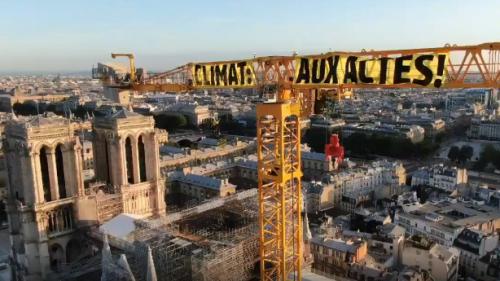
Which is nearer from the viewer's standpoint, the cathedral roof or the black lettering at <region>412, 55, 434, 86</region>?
the black lettering at <region>412, 55, 434, 86</region>

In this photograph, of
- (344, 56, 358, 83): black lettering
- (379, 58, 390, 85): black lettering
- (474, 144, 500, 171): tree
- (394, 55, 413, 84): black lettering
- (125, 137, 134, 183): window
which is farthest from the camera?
(474, 144, 500, 171): tree

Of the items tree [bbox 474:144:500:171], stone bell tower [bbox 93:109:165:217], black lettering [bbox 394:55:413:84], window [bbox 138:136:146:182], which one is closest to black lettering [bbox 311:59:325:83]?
black lettering [bbox 394:55:413:84]

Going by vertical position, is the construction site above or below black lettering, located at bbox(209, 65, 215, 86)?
below

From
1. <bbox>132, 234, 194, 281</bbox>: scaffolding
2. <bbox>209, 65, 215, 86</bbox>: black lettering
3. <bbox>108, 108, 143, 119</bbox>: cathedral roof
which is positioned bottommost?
<bbox>132, 234, 194, 281</bbox>: scaffolding

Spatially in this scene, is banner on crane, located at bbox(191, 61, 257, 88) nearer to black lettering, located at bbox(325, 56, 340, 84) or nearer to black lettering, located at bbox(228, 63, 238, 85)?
black lettering, located at bbox(228, 63, 238, 85)

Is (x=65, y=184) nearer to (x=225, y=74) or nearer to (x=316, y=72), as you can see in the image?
(x=225, y=74)

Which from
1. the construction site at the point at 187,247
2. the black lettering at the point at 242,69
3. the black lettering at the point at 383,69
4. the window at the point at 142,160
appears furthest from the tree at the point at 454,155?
the black lettering at the point at 383,69

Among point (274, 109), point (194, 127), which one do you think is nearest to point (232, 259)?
point (274, 109)

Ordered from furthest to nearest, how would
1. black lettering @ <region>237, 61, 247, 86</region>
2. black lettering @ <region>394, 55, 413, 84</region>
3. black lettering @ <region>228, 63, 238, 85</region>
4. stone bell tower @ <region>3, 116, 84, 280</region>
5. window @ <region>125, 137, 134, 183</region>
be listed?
1. window @ <region>125, 137, 134, 183</region>
2. stone bell tower @ <region>3, 116, 84, 280</region>
3. black lettering @ <region>228, 63, 238, 85</region>
4. black lettering @ <region>237, 61, 247, 86</region>
5. black lettering @ <region>394, 55, 413, 84</region>

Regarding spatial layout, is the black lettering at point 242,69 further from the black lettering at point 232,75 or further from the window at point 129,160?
the window at point 129,160
